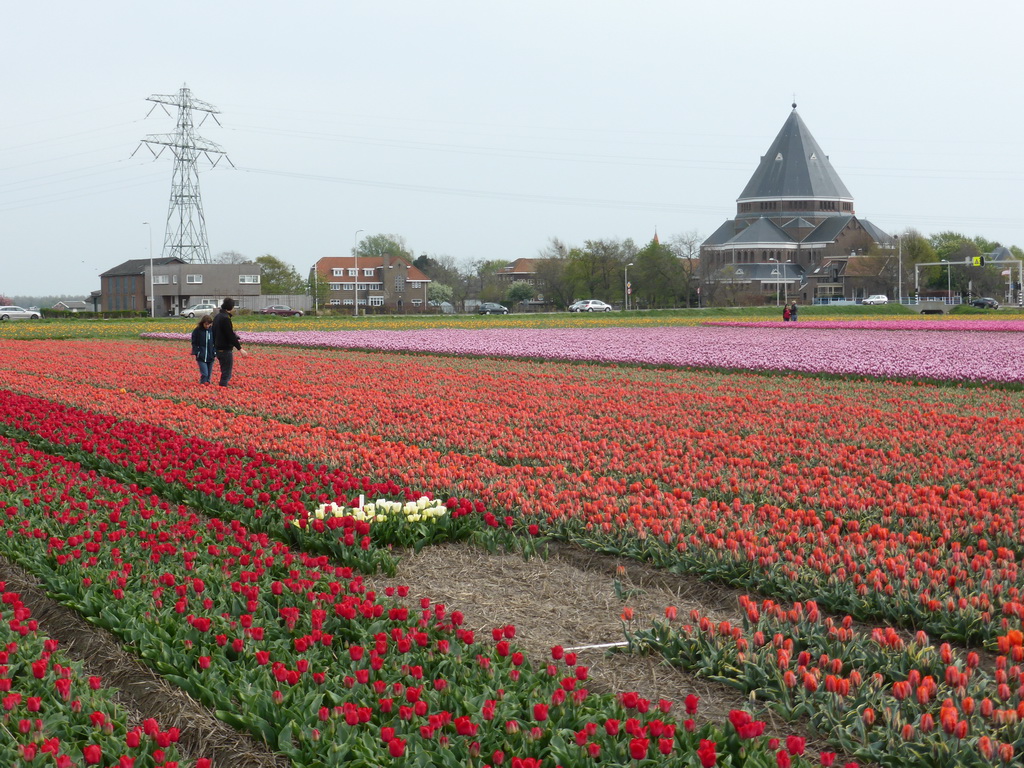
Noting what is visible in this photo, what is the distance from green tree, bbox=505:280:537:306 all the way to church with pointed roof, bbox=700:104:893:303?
25045 mm

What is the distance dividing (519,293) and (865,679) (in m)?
120

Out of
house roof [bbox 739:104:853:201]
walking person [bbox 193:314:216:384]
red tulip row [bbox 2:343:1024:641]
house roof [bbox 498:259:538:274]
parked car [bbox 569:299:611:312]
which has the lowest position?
red tulip row [bbox 2:343:1024:641]

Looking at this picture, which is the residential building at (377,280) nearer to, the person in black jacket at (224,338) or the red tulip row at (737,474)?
the person in black jacket at (224,338)

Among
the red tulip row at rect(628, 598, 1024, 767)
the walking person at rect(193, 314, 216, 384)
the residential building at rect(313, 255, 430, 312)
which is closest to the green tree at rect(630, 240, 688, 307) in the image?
the residential building at rect(313, 255, 430, 312)

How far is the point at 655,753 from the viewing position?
4.26 metres

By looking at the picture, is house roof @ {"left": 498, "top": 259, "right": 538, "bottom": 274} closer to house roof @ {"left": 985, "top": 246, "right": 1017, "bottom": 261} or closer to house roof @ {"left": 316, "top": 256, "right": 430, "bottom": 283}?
house roof @ {"left": 316, "top": 256, "right": 430, "bottom": 283}

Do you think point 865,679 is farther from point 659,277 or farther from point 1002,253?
point 1002,253

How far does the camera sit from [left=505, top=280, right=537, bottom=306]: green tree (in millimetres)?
123938

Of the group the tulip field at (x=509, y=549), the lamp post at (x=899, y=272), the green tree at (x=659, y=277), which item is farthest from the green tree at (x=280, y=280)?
the tulip field at (x=509, y=549)

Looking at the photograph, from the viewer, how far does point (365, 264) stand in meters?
143

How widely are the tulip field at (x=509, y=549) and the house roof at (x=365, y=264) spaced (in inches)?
4861

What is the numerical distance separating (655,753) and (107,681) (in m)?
3.04

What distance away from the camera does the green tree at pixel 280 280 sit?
130875 millimetres

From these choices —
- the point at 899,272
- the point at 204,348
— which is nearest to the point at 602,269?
the point at 899,272
